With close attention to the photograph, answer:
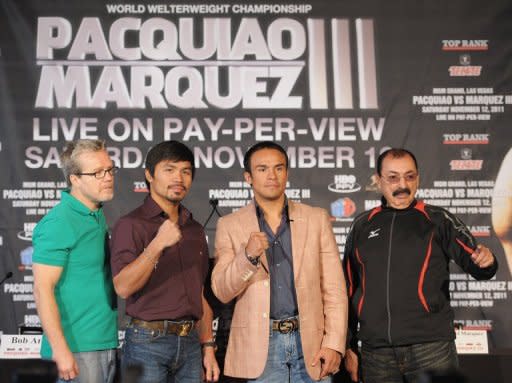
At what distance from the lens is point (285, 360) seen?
8.88 feet

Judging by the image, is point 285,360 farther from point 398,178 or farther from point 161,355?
point 398,178

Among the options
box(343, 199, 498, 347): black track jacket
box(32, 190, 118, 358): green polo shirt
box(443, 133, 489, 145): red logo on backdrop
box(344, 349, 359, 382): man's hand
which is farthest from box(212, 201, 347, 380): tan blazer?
box(443, 133, 489, 145): red logo on backdrop

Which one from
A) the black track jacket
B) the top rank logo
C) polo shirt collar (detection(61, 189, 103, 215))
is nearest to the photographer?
polo shirt collar (detection(61, 189, 103, 215))

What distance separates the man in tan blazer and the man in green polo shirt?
0.48 metres

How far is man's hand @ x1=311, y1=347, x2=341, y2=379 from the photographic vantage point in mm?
2701

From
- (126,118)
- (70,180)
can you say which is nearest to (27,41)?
(126,118)

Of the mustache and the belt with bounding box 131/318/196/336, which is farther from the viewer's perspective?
the mustache

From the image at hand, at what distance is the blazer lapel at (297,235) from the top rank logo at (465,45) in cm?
233

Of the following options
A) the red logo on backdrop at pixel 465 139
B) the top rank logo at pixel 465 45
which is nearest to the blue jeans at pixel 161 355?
the red logo on backdrop at pixel 465 139

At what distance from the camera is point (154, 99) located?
454 centimetres

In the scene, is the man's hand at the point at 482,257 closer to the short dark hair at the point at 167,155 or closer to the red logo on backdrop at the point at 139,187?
the short dark hair at the point at 167,155

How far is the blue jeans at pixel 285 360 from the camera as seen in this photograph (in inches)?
106

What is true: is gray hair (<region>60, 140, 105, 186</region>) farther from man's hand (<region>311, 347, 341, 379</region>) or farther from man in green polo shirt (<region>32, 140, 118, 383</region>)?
man's hand (<region>311, 347, 341, 379</region>)

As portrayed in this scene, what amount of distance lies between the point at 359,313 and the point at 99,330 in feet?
3.69
